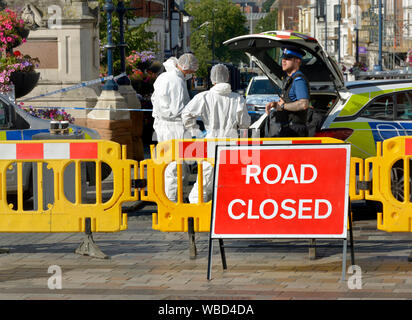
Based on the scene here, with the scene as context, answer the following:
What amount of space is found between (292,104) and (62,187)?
2.62 meters

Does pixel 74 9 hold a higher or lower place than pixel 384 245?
higher

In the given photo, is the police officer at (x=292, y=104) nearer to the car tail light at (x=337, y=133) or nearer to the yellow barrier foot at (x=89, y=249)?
the car tail light at (x=337, y=133)

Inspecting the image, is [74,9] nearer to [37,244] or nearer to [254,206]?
[37,244]

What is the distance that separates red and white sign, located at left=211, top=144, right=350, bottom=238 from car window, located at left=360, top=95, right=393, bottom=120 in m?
3.71

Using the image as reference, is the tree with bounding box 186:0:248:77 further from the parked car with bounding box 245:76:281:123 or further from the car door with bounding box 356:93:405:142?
the car door with bounding box 356:93:405:142

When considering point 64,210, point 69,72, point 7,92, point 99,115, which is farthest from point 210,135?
point 69,72

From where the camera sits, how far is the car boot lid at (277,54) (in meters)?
12.5

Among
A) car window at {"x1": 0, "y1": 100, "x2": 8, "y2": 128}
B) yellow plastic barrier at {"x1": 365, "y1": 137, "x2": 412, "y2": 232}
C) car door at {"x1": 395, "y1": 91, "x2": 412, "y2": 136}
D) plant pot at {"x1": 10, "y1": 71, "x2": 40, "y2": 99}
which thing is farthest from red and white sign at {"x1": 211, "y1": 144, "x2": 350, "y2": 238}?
plant pot at {"x1": 10, "y1": 71, "x2": 40, "y2": 99}

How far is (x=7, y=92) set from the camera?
53.1 feet

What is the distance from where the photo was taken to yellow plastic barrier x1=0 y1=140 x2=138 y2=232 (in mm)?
9906

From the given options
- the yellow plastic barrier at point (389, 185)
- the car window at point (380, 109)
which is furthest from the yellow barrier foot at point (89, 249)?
the car window at point (380, 109)

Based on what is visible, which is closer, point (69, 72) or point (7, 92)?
point (7, 92)
